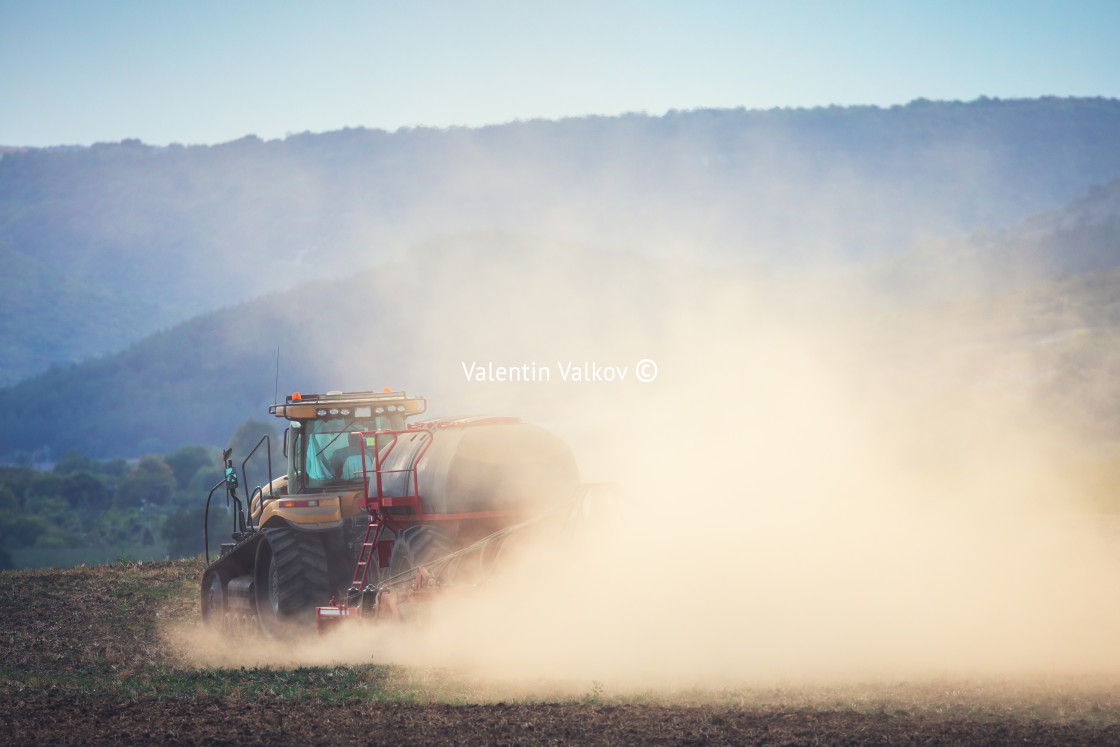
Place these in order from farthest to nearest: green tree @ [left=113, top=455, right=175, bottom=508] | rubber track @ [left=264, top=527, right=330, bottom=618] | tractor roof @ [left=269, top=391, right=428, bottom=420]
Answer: green tree @ [left=113, top=455, right=175, bottom=508] < tractor roof @ [left=269, top=391, right=428, bottom=420] < rubber track @ [left=264, top=527, right=330, bottom=618]

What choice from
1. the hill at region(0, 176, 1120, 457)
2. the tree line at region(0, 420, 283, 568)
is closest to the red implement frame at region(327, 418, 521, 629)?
the hill at region(0, 176, 1120, 457)

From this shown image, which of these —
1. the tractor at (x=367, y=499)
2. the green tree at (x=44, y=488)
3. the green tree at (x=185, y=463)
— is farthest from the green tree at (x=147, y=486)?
the tractor at (x=367, y=499)

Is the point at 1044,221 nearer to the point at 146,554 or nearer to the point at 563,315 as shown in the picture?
the point at 563,315

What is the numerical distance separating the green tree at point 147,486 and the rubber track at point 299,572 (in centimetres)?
16903

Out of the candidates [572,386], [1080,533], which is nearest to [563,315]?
[572,386]

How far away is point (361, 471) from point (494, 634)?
515cm

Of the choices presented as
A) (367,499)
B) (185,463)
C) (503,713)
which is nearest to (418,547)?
(367,499)

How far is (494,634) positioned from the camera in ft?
44.7

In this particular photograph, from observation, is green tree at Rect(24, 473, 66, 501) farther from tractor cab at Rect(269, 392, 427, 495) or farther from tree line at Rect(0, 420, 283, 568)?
tractor cab at Rect(269, 392, 427, 495)

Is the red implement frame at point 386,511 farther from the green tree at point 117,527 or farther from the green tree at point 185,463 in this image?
the green tree at point 185,463

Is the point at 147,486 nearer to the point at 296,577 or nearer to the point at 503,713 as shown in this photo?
the point at 296,577

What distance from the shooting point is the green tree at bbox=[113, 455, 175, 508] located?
174625 millimetres

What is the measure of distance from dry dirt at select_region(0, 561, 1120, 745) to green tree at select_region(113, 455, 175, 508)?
173 meters

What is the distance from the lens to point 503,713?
10.7 metres
